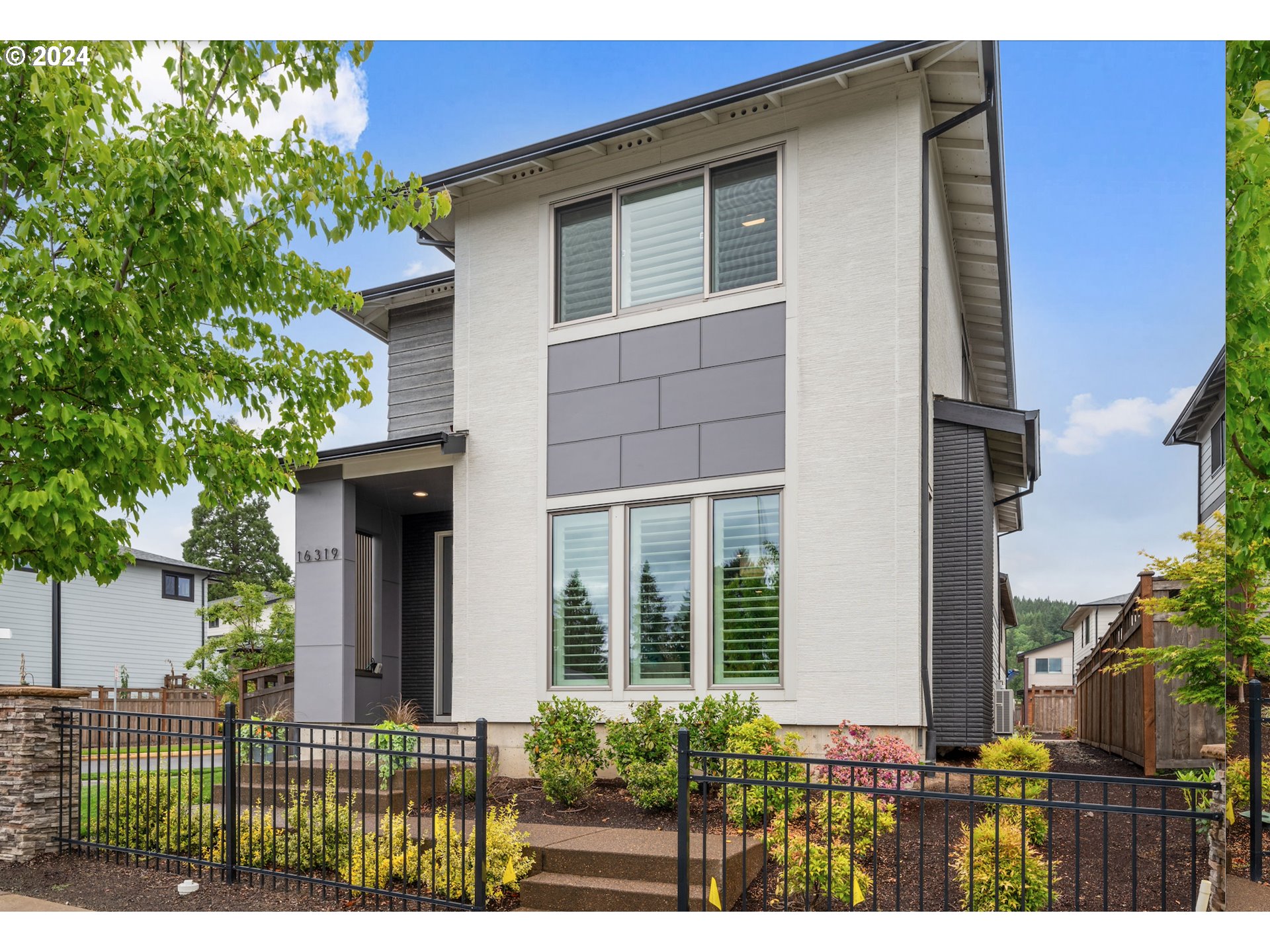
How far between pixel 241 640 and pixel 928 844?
563 inches

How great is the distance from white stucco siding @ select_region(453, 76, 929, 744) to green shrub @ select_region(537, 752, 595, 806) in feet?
2.57

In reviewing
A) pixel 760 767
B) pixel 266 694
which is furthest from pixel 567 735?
pixel 266 694

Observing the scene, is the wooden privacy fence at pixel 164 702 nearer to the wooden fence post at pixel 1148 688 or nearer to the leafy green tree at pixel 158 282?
the leafy green tree at pixel 158 282

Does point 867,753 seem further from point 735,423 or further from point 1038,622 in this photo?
point 735,423

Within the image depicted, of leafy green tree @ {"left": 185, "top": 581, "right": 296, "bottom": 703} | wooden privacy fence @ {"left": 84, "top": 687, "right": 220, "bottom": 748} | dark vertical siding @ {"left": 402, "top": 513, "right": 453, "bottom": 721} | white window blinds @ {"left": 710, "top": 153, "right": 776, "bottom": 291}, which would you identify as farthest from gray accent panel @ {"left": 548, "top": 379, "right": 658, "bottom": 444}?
wooden privacy fence @ {"left": 84, "top": 687, "right": 220, "bottom": 748}

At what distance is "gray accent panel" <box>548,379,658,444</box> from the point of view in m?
7.80

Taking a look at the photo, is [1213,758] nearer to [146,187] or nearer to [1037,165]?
[1037,165]

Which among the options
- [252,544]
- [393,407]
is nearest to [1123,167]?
[393,407]

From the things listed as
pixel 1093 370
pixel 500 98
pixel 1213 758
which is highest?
pixel 500 98

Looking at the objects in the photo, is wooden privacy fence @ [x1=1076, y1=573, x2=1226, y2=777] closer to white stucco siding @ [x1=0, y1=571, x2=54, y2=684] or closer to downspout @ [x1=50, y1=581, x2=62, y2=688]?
white stucco siding @ [x1=0, y1=571, x2=54, y2=684]

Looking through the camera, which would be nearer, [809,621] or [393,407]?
[809,621]

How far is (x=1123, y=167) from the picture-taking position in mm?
5684
